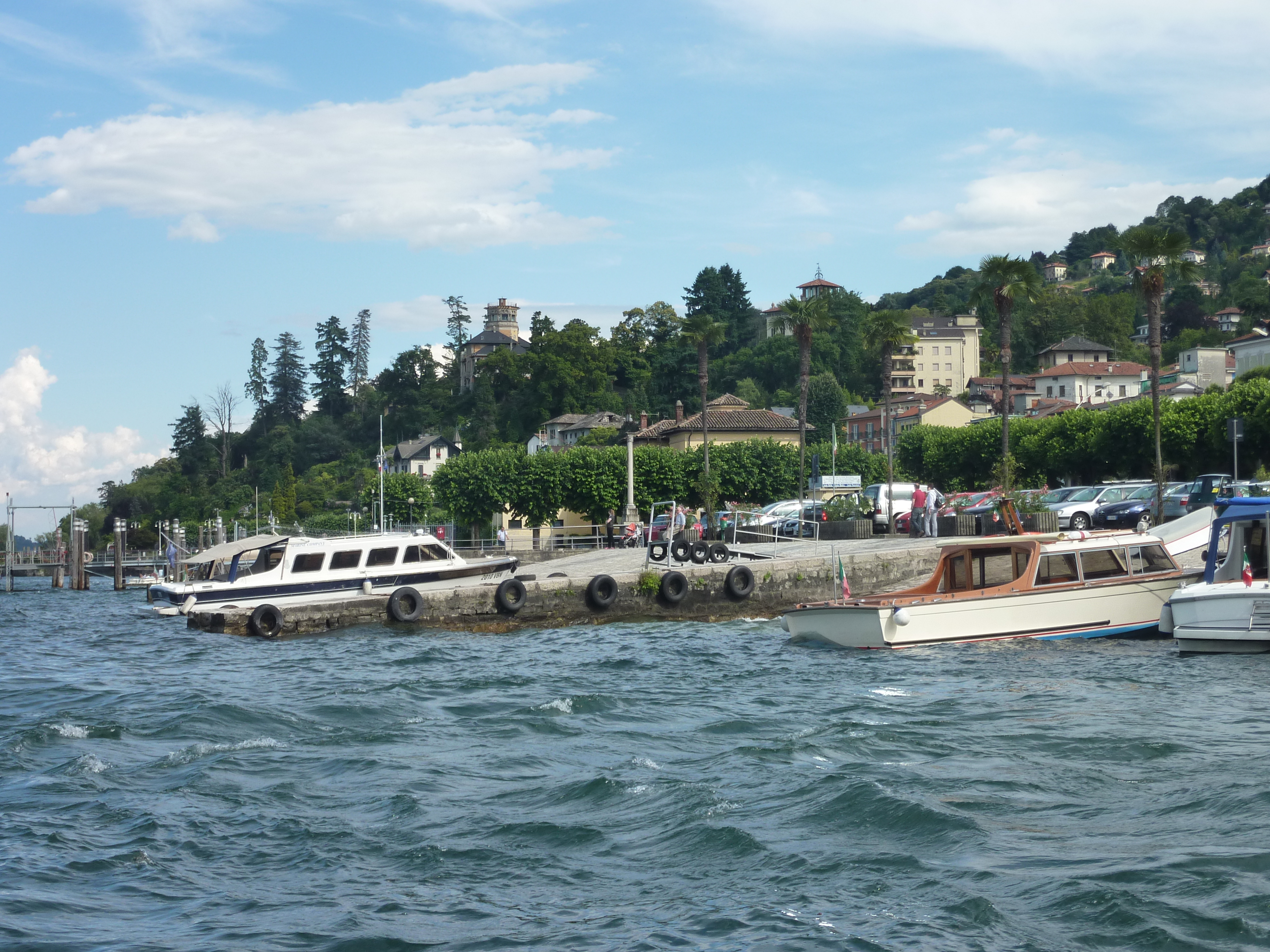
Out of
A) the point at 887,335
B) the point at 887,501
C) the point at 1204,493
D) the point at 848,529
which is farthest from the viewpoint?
the point at 887,335

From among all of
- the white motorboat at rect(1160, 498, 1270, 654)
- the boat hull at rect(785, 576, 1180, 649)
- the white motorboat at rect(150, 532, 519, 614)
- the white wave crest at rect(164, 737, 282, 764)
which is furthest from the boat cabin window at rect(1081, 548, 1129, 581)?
the white wave crest at rect(164, 737, 282, 764)

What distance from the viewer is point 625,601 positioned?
27438 millimetres

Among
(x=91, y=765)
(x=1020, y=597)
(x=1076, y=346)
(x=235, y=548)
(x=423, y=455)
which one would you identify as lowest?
(x=91, y=765)

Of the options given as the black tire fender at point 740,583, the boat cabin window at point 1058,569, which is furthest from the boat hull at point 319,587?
the boat cabin window at point 1058,569

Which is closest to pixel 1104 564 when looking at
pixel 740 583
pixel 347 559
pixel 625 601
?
pixel 740 583

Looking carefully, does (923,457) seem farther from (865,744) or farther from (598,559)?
(865,744)

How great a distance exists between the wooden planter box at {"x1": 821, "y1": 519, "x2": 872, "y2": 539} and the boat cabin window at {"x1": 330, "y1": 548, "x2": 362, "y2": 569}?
1642 centimetres

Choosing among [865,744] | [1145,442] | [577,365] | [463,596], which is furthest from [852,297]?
[865,744]

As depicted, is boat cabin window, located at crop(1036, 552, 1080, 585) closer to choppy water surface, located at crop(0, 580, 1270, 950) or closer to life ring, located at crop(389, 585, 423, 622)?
choppy water surface, located at crop(0, 580, 1270, 950)

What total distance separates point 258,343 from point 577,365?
6081cm

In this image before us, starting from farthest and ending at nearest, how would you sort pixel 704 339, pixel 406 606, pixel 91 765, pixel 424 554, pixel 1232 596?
pixel 704 339 → pixel 424 554 → pixel 406 606 → pixel 1232 596 → pixel 91 765

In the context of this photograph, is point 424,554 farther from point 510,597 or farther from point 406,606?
point 510,597

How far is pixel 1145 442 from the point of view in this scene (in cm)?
5578

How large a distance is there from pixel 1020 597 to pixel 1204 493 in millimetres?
17726
